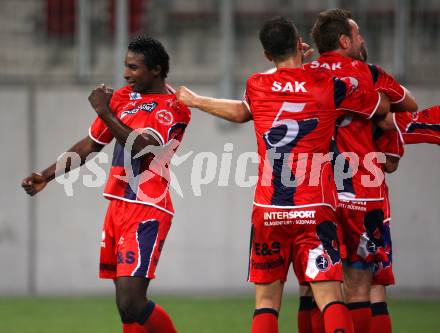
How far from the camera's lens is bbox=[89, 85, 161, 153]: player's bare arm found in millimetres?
6117

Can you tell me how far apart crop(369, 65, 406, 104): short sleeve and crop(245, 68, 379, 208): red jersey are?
413 millimetres

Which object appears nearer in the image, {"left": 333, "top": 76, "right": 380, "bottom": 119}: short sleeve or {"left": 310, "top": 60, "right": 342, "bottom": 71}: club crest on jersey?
{"left": 333, "top": 76, "right": 380, "bottom": 119}: short sleeve

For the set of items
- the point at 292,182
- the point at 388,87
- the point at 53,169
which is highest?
the point at 388,87

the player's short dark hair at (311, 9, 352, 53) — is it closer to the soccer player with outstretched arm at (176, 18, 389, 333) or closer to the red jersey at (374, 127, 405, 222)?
the soccer player with outstretched arm at (176, 18, 389, 333)

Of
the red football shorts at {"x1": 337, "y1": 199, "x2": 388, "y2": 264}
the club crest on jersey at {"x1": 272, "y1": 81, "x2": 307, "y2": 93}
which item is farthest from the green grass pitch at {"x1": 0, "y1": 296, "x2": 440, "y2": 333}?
the club crest on jersey at {"x1": 272, "y1": 81, "x2": 307, "y2": 93}

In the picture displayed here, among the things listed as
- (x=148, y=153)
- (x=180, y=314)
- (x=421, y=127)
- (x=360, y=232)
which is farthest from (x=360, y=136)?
(x=180, y=314)

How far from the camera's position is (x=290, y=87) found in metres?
5.68

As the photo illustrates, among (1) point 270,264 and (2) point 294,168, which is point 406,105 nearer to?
(2) point 294,168

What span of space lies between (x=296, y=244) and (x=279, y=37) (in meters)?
1.17

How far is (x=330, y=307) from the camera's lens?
5.55 meters

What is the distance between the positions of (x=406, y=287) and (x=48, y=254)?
4299 millimetres

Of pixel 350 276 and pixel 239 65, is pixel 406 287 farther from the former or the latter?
pixel 350 276

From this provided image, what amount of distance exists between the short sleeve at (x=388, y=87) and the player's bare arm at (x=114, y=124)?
1.40 meters

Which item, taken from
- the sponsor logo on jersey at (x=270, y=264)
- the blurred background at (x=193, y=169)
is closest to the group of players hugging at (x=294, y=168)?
the sponsor logo on jersey at (x=270, y=264)
